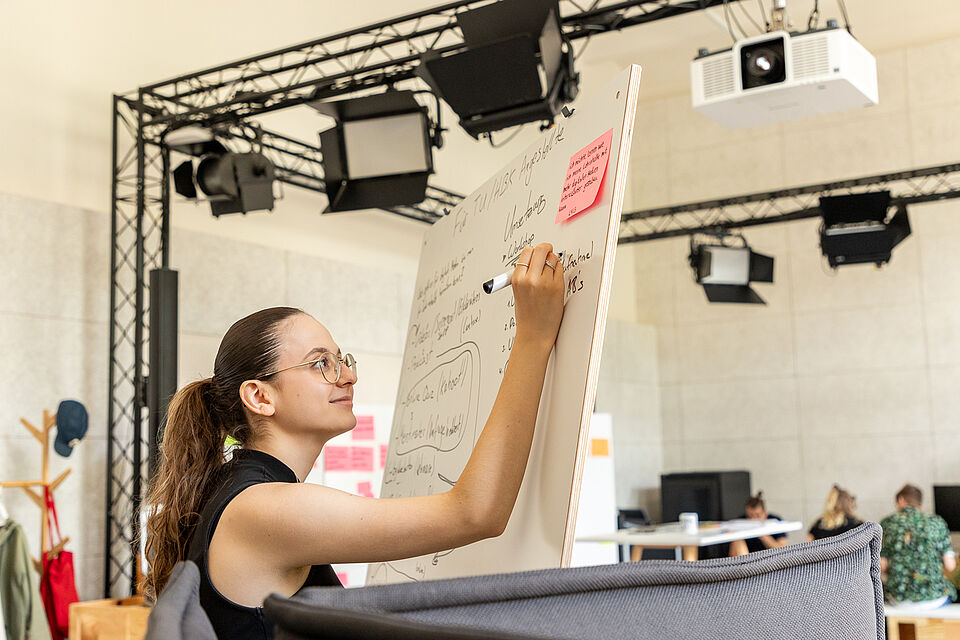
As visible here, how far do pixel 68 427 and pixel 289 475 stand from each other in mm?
3822

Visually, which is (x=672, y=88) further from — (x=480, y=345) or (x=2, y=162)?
(x=480, y=345)

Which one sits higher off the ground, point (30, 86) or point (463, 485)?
point (30, 86)

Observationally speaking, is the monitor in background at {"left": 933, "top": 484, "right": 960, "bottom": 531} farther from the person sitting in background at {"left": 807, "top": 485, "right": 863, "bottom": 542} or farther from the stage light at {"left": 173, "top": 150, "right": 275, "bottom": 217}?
the stage light at {"left": 173, "top": 150, "right": 275, "bottom": 217}

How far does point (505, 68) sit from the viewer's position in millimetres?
4391

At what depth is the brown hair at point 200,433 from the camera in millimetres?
1665

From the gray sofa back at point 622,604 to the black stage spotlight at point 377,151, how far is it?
4.64 meters

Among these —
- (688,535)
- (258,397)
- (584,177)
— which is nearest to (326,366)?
(258,397)

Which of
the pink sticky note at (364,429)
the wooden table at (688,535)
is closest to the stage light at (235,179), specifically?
the pink sticky note at (364,429)

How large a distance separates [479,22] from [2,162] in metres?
2.79

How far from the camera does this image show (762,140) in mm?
10570

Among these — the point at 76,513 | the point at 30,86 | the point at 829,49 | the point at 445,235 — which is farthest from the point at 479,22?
the point at 76,513

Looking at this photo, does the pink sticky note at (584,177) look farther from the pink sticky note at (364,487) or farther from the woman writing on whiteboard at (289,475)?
the pink sticky note at (364,487)

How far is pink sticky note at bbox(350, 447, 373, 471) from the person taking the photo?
20.3 feet

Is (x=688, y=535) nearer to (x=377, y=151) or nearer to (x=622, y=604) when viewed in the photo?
(x=377, y=151)
